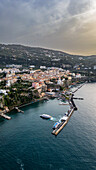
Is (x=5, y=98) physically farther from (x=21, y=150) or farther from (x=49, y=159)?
(x=49, y=159)

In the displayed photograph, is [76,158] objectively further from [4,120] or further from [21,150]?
[4,120]

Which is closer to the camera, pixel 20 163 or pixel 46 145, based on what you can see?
pixel 20 163

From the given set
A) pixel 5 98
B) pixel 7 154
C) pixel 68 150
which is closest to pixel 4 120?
pixel 5 98

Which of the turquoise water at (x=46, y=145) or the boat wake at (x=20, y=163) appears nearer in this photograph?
the boat wake at (x=20, y=163)

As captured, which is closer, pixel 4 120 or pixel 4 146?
pixel 4 146

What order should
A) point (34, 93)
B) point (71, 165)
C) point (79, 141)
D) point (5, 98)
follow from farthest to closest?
point (34, 93), point (5, 98), point (79, 141), point (71, 165)

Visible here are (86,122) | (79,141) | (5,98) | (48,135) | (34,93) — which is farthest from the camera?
(34,93)

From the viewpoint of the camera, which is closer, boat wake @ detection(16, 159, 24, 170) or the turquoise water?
boat wake @ detection(16, 159, 24, 170)

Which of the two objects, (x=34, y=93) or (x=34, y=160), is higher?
(x=34, y=93)
